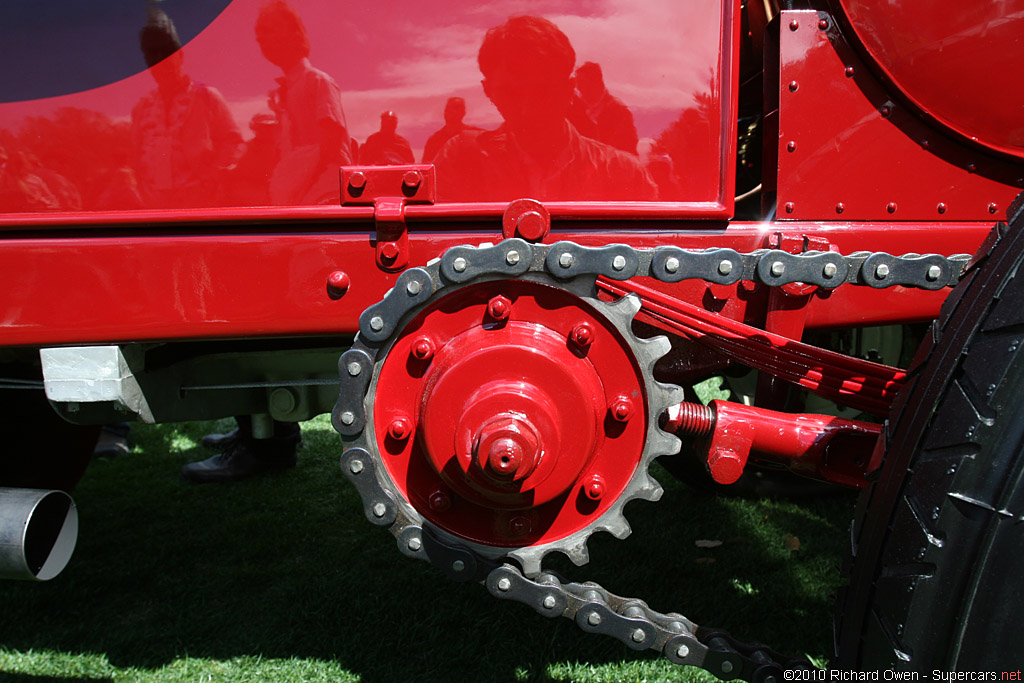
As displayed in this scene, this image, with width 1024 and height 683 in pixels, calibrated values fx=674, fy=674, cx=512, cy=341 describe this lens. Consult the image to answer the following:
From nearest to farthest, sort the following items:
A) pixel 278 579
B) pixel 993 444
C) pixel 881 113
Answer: pixel 993 444, pixel 881 113, pixel 278 579

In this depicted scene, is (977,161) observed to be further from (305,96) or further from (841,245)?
(305,96)

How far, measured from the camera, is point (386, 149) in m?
1.29

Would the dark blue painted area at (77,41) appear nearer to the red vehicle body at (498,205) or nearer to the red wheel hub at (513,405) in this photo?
the red vehicle body at (498,205)

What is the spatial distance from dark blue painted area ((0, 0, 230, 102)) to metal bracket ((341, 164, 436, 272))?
15.3 inches

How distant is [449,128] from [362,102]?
0.17 metres

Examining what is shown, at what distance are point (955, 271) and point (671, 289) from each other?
1.77 ft

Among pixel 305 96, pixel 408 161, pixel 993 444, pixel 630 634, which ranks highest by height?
pixel 305 96

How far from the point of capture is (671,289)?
54.2 inches

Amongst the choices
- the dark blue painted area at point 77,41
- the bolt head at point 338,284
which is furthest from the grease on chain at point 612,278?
the dark blue painted area at point 77,41

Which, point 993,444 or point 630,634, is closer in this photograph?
point 993,444

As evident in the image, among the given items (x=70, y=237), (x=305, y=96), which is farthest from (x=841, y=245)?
(x=70, y=237)

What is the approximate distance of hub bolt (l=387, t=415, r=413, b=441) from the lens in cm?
130

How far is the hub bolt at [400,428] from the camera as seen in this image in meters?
1.30

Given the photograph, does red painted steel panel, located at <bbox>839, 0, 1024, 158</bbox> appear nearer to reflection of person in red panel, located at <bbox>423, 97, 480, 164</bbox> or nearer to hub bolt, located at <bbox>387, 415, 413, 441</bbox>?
reflection of person in red panel, located at <bbox>423, 97, 480, 164</bbox>
